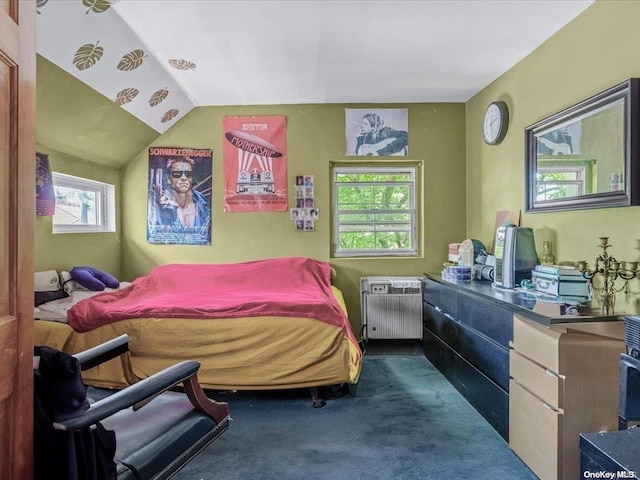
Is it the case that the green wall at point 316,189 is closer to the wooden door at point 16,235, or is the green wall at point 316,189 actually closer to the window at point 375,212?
the window at point 375,212

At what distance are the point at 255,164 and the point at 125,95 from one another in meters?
1.28

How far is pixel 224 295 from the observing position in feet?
10.6

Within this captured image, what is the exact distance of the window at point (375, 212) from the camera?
4.05 metres

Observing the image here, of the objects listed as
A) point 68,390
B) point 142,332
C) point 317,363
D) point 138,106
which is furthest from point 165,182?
point 68,390

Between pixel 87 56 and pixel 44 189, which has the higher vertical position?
pixel 87 56

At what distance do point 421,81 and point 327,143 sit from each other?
1.05 metres

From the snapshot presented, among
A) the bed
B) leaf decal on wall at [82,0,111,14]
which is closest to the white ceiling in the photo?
leaf decal on wall at [82,0,111,14]

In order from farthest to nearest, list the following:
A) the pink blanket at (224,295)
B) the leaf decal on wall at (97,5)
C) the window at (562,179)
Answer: the pink blanket at (224,295)
the window at (562,179)
the leaf decal on wall at (97,5)

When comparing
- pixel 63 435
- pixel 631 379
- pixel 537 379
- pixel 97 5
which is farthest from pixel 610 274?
pixel 97 5

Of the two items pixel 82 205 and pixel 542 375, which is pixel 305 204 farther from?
pixel 542 375

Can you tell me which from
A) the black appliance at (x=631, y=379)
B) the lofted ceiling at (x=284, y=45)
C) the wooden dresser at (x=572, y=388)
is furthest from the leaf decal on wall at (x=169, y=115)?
the black appliance at (x=631, y=379)

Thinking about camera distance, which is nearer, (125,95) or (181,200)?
(125,95)

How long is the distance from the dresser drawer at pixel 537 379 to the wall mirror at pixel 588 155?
2.99ft

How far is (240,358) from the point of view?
2.52 meters
